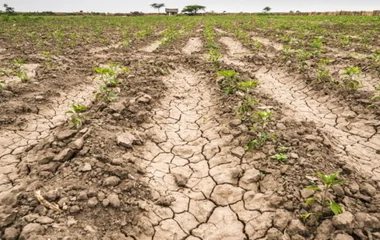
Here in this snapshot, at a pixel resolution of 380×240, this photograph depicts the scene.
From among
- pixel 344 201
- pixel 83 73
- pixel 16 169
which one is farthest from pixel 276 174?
pixel 83 73

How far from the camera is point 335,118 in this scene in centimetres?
405

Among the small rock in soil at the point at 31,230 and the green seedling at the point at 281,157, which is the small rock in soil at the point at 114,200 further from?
the green seedling at the point at 281,157

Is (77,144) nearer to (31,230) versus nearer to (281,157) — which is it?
(31,230)

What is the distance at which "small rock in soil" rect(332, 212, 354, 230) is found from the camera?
1886mm

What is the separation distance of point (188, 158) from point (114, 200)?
1.19m

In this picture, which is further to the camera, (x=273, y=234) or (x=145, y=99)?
(x=145, y=99)

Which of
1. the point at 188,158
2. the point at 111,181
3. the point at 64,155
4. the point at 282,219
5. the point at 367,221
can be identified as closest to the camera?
the point at 367,221

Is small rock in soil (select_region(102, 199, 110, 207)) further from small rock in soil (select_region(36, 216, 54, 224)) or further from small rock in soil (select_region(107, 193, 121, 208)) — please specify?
small rock in soil (select_region(36, 216, 54, 224))

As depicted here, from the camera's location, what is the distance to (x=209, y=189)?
269 centimetres

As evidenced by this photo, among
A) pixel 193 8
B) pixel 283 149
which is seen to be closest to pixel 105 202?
pixel 283 149

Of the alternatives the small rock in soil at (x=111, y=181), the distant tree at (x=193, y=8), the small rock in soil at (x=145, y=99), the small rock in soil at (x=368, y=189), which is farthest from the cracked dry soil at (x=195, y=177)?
the distant tree at (x=193, y=8)

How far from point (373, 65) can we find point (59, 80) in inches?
270

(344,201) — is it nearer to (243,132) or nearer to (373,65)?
(243,132)

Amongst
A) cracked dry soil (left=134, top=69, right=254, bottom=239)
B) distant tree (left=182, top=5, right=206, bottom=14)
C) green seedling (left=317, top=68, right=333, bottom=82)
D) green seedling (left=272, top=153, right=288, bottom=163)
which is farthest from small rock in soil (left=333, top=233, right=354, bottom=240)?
distant tree (left=182, top=5, right=206, bottom=14)
